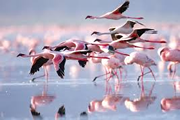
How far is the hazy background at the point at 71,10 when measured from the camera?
34062 mm

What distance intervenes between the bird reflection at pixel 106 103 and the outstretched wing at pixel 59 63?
18.6 inches

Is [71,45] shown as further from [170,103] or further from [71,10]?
[71,10]

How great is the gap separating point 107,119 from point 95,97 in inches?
59.1

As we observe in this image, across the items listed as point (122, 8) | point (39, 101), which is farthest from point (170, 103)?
point (122, 8)

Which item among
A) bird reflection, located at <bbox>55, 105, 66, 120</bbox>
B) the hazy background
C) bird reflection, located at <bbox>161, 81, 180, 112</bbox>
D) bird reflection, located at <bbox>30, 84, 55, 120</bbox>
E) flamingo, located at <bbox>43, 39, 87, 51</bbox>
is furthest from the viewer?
the hazy background

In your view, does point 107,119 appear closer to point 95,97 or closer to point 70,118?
point 70,118

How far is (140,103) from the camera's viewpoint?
7270mm

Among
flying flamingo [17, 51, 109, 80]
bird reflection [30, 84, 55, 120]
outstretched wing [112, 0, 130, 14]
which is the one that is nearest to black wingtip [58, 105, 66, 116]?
bird reflection [30, 84, 55, 120]

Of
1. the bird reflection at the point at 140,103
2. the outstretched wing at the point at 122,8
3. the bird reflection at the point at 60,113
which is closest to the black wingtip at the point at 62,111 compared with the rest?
the bird reflection at the point at 60,113

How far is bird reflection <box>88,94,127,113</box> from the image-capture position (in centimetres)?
Answer: 696

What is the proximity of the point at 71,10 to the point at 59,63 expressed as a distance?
32111mm

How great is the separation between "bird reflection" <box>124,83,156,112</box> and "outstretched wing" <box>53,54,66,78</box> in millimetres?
780

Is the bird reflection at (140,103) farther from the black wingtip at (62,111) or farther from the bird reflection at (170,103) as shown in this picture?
the black wingtip at (62,111)

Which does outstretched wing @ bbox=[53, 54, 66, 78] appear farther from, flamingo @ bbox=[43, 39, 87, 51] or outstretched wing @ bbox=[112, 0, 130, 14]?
outstretched wing @ bbox=[112, 0, 130, 14]
